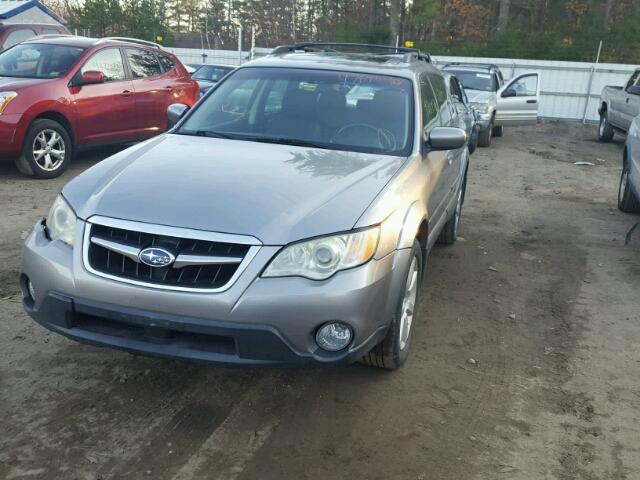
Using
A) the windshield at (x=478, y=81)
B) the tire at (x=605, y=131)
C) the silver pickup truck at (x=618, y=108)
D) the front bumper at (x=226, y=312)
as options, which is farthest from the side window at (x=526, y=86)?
the front bumper at (x=226, y=312)

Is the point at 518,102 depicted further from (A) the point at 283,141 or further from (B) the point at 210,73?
(A) the point at 283,141

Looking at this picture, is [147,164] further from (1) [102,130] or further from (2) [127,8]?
(2) [127,8]

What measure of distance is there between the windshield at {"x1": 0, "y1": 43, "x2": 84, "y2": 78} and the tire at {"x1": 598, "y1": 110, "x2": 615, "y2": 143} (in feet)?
37.9

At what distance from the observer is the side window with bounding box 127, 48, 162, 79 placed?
372 inches

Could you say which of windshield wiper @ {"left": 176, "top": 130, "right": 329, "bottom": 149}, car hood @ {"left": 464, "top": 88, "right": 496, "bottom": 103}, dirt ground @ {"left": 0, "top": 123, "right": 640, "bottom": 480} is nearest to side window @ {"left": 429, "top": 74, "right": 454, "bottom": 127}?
dirt ground @ {"left": 0, "top": 123, "right": 640, "bottom": 480}

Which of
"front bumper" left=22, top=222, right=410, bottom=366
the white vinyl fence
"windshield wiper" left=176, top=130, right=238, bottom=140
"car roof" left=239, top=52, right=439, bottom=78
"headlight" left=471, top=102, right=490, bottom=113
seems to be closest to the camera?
"front bumper" left=22, top=222, right=410, bottom=366

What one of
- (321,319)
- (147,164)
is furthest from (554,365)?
(147,164)

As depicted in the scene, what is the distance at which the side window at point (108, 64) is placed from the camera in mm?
8741

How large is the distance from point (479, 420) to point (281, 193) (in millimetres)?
1501

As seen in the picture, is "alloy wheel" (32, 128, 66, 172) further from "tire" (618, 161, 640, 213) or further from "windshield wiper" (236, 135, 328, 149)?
"tire" (618, 161, 640, 213)

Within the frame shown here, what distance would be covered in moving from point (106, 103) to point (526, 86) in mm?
9289

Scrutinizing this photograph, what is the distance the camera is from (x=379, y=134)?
168 inches

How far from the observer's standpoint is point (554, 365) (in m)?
3.98

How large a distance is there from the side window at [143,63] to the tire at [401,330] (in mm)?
6870
